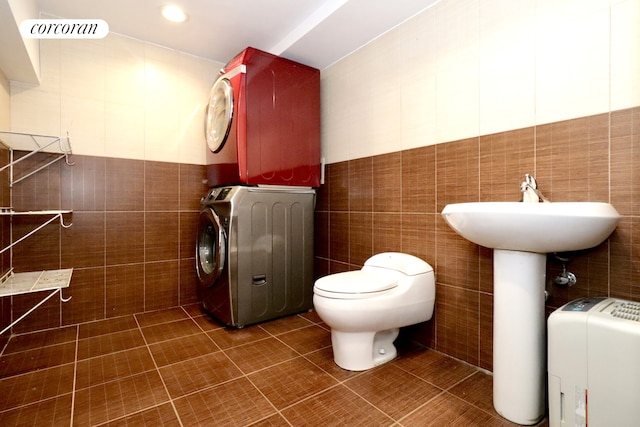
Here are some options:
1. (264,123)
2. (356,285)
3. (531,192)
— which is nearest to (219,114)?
(264,123)

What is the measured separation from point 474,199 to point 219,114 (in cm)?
186

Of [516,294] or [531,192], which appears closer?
[516,294]

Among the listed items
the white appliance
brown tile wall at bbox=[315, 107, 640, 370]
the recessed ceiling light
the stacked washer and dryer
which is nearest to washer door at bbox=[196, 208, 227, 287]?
the stacked washer and dryer

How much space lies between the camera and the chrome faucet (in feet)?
4.30

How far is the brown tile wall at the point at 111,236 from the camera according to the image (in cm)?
207

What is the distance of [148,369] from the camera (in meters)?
1.63

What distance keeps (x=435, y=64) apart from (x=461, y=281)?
4.13 feet

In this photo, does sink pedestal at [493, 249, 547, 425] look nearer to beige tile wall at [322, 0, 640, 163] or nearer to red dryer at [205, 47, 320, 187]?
beige tile wall at [322, 0, 640, 163]

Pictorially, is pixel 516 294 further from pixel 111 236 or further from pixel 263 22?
pixel 111 236

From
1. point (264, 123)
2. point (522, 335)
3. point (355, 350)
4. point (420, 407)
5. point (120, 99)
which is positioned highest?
point (120, 99)

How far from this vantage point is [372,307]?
5.09 ft

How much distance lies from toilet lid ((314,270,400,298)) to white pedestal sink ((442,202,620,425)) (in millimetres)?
532

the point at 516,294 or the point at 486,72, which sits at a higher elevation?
the point at 486,72

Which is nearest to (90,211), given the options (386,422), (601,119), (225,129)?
(225,129)
